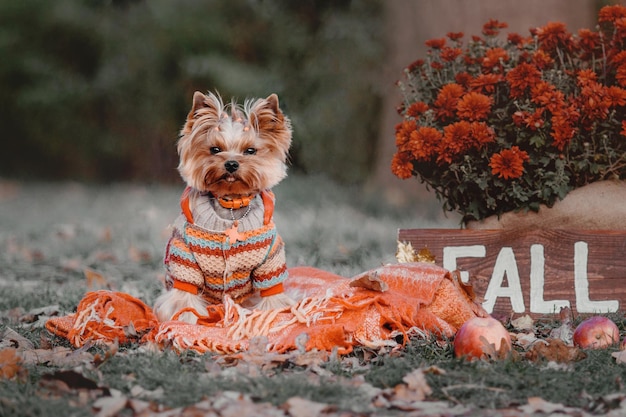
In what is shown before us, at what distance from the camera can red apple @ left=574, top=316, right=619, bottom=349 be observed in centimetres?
329

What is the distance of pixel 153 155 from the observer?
16.0 meters

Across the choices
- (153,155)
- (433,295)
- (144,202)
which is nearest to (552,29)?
(433,295)

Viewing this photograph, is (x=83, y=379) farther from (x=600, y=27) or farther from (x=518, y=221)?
(x=600, y=27)

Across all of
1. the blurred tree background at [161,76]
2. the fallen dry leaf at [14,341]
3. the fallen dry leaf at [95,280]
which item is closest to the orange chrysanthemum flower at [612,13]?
the fallen dry leaf at [14,341]

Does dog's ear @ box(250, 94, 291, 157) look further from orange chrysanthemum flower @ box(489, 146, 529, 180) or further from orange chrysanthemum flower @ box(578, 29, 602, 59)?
orange chrysanthemum flower @ box(578, 29, 602, 59)

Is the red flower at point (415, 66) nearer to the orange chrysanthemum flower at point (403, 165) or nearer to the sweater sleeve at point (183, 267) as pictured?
the orange chrysanthemum flower at point (403, 165)

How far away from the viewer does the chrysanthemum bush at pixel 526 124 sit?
4184 millimetres

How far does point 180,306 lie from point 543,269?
1.86 m

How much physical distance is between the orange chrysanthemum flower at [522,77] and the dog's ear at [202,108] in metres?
1.55

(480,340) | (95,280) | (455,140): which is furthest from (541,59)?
(95,280)

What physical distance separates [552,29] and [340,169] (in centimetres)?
633

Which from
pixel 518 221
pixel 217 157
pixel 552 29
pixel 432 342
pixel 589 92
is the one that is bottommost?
pixel 432 342

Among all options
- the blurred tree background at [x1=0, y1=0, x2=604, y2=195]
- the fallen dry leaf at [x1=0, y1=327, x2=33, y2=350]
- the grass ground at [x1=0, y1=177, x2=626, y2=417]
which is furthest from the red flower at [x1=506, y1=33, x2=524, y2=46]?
the blurred tree background at [x1=0, y1=0, x2=604, y2=195]

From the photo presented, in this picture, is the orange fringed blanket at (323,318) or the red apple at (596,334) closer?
the red apple at (596,334)
